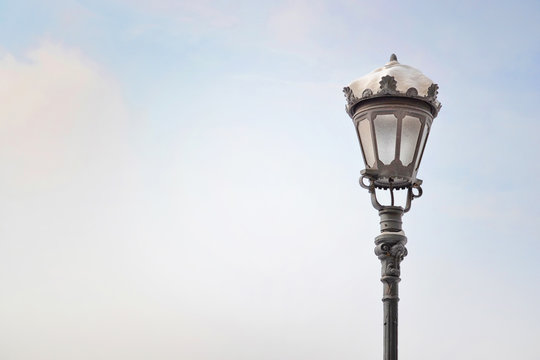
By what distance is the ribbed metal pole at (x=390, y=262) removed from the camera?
37.8ft

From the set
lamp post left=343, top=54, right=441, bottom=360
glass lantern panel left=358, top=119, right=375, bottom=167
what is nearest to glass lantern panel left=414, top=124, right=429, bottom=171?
lamp post left=343, top=54, right=441, bottom=360

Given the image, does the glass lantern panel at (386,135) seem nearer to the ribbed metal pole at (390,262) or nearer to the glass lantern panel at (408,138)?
the glass lantern panel at (408,138)

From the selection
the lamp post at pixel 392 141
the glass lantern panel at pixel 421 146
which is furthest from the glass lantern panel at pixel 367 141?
the glass lantern panel at pixel 421 146

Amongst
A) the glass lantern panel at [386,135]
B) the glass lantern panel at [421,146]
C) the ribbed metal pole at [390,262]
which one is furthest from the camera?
the glass lantern panel at [421,146]

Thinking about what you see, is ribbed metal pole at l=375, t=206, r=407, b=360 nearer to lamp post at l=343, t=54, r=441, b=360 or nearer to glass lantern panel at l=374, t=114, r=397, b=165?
lamp post at l=343, t=54, r=441, b=360

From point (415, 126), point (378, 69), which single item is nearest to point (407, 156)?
point (415, 126)

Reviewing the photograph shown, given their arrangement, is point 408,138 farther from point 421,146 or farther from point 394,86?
point 394,86

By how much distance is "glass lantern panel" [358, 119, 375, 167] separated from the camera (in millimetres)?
11930

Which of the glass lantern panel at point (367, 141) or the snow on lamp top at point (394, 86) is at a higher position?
the snow on lamp top at point (394, 86)

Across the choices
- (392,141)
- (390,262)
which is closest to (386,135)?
(392,141)

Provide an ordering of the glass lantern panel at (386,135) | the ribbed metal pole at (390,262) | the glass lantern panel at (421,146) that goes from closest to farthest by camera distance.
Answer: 1. the ribbed metal pole at (390,262)
2. the glass lantern panel at (386,135)
3. the glass lantern panel at (421,146)

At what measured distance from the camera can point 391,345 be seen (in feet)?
37.7

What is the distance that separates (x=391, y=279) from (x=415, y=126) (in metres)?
1.63

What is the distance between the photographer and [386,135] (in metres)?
11.9
